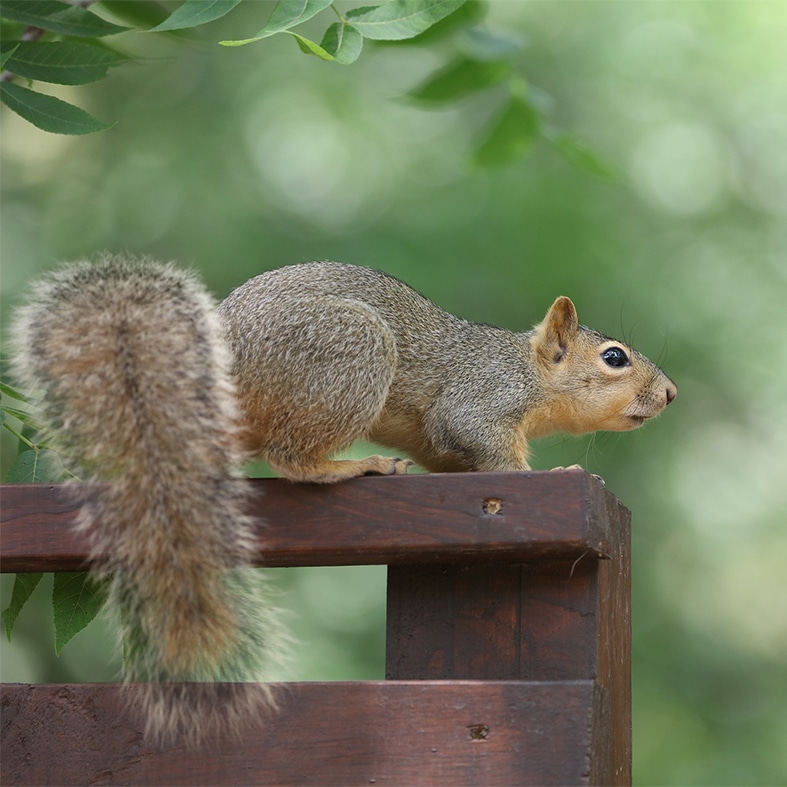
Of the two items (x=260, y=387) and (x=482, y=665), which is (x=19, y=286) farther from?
(x=482, y=665)

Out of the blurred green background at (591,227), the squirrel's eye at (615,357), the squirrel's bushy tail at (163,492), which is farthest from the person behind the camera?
the blurred green background at (591,227)

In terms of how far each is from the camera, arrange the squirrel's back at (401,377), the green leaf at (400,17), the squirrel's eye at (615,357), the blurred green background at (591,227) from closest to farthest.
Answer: the green leaf at (400,17)
the squirrel's back at (401,377)
the squirrel's eye at (615,357)
the blurred green background at (591,227)

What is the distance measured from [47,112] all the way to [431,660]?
1.16 metres

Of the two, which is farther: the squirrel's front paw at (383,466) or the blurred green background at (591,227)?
the blurred green background at (591,227)

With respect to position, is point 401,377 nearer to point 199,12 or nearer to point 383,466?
point 383,466

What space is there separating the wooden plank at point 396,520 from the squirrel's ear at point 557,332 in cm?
78

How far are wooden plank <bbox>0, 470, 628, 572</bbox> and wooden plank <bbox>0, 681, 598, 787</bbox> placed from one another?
20cm

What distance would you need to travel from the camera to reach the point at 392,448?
2.49m

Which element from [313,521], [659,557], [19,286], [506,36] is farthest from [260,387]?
[659,557]

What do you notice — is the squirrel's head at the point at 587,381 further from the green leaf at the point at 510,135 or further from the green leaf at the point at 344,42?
the green leaf at the point at 344,42

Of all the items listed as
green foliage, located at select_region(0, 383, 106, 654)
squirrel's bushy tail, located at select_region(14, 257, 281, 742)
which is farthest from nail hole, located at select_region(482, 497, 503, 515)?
green foliage, located at select_region(0, 383, 106, 654)

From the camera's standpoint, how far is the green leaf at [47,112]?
6.86 feet

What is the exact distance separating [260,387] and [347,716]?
0.58 m

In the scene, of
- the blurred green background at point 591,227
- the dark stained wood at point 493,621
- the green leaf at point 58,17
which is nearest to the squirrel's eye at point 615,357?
the dark stained wood at point 493,621
